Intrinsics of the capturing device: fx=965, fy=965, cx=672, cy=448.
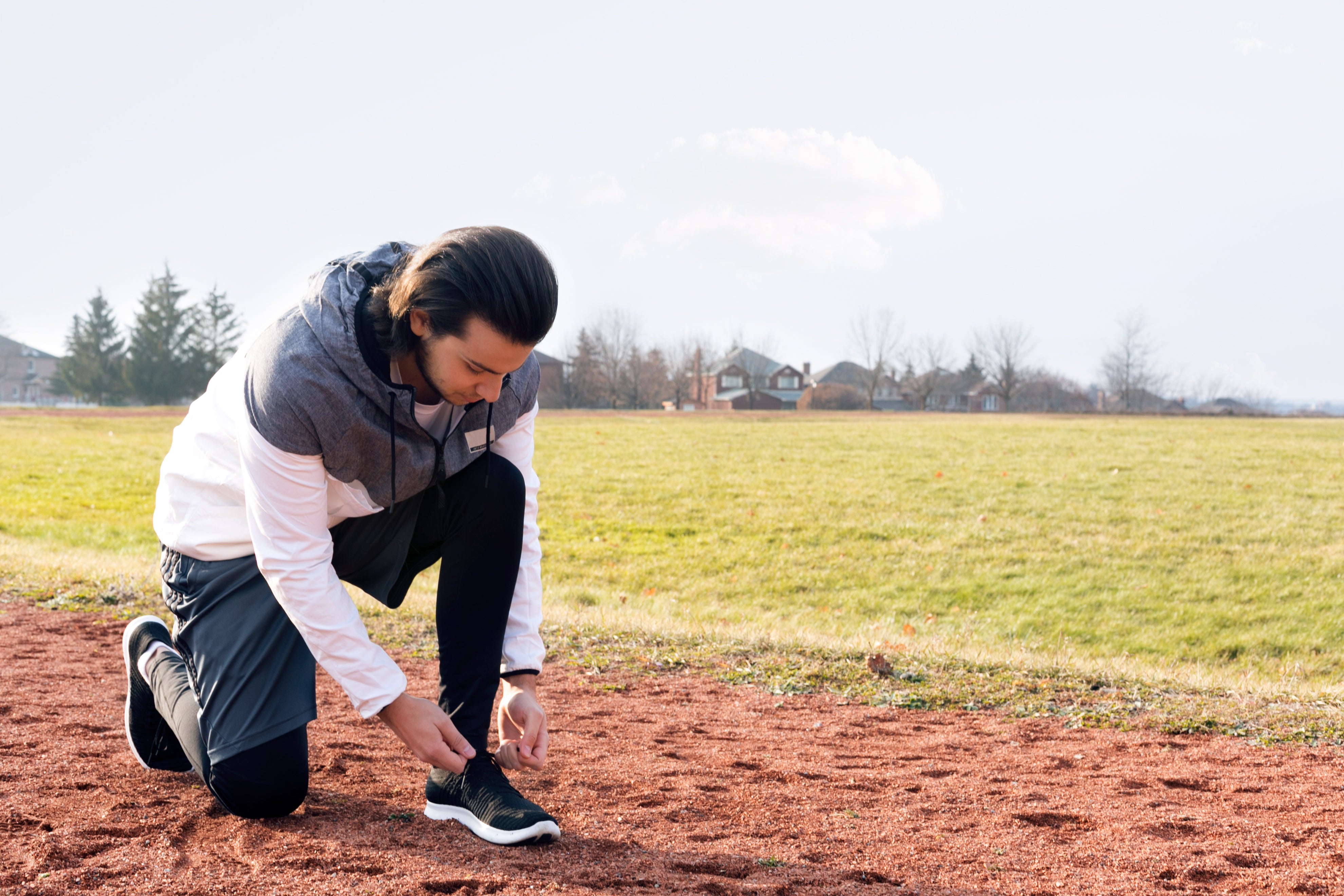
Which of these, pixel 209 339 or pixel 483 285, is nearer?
pixel 483 285

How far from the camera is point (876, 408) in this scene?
6994 cm

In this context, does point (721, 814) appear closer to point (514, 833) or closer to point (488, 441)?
point (514, 833)

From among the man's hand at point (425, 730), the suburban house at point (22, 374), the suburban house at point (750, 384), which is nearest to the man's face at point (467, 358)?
the man's hand at point (425, 730)

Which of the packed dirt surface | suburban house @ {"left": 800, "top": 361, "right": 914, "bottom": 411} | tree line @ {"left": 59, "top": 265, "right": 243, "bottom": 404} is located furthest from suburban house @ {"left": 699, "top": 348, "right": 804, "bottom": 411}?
the packed dirt surface

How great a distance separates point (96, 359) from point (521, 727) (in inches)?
2362

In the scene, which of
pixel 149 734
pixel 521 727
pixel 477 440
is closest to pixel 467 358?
pixel 477 440

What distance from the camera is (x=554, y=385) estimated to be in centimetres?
6194

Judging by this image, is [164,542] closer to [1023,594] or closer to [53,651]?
[53,651]

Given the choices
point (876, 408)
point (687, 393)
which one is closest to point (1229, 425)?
point (876, 408)

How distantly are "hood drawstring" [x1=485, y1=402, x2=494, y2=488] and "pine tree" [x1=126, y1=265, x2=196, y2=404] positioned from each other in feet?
185

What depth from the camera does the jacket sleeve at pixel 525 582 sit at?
2.63 meters

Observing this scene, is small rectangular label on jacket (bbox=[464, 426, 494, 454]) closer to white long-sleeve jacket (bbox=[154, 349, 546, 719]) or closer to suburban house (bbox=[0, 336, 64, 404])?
white long-sleeve jacket (bbox=[154, 349, 546, 719])

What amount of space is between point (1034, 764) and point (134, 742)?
276 cm

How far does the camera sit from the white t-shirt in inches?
95.3
